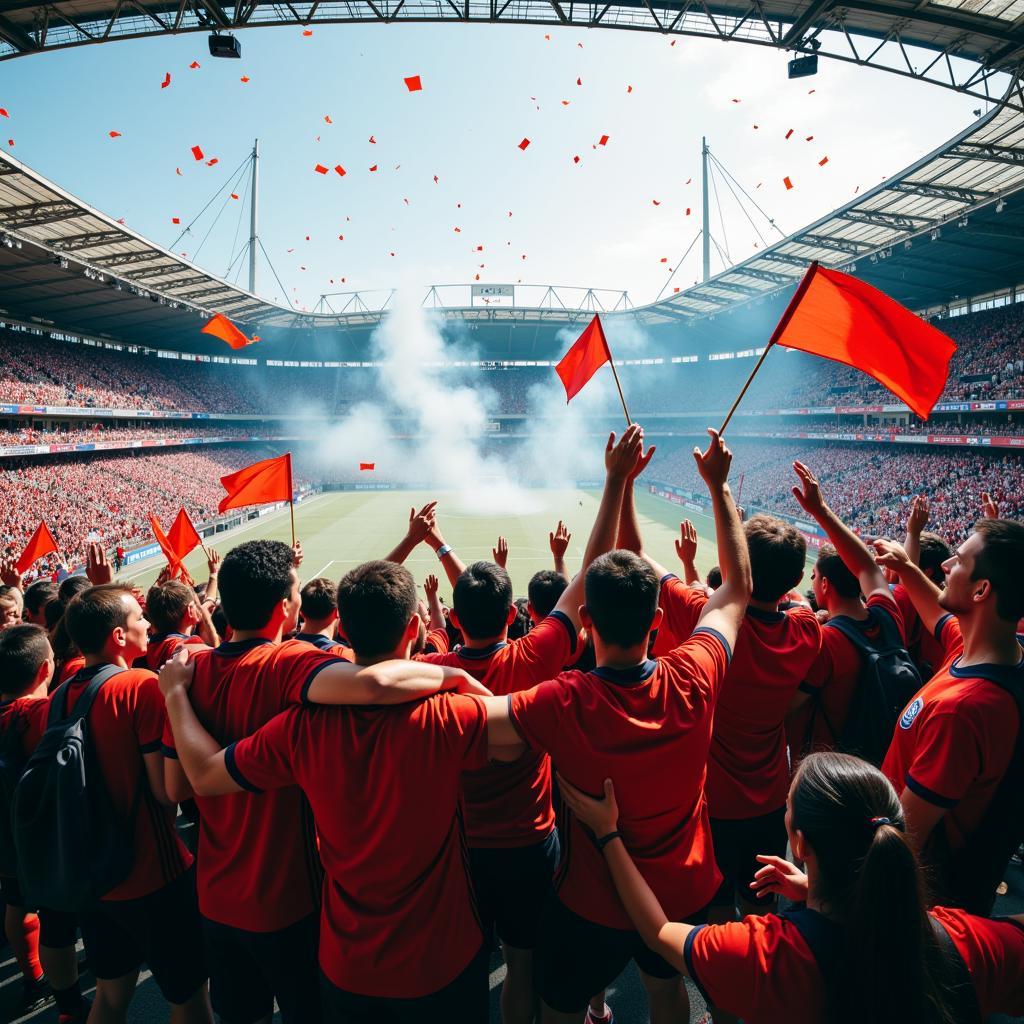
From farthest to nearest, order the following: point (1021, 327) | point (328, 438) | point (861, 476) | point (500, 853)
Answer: point (328, 438), point (861, 476), point (1021, 327), point (500, 853)

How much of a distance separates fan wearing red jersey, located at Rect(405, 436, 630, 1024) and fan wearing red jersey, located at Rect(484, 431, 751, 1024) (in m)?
0.38

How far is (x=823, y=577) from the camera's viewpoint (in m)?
3.53

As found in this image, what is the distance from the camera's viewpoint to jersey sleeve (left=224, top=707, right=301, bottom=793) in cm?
205

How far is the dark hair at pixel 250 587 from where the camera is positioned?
8.27ft

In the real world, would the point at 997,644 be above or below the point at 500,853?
above

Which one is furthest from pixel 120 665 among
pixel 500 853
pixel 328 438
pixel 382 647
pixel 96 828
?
pixel 328 438

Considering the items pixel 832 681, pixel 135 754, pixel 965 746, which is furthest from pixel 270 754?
pixel 832 681

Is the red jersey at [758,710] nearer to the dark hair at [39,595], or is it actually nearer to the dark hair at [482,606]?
Result: the dark hair at [482,606]

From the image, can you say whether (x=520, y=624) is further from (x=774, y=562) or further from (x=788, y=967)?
(x=788, y=967)

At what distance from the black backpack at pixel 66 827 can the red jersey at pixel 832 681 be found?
10.9 feet

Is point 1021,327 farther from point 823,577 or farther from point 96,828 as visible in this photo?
point 96,828

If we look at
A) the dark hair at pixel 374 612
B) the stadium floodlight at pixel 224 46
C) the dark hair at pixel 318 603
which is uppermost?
the stadium floodlight at pixel 224 46

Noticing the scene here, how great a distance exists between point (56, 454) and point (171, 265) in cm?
1246

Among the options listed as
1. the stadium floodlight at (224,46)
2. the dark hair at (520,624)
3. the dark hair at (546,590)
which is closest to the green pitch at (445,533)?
the stadium floodlight at (224,46)
